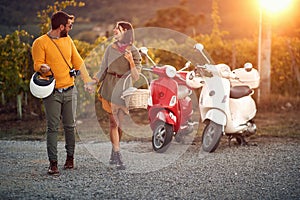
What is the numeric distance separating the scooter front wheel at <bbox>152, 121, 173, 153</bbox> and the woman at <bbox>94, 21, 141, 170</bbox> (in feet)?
3.45

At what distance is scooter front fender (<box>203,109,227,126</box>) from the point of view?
7.54 meters

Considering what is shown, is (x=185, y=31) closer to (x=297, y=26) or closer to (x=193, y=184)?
(x=297, y=26)

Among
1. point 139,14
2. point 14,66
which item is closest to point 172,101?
point 14,66

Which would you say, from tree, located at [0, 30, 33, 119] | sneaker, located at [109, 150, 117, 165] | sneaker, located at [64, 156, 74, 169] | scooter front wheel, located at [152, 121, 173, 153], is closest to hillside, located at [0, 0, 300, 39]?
tree, located at [0, 30, 33, 119]

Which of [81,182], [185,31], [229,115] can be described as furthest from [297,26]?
[81,182]

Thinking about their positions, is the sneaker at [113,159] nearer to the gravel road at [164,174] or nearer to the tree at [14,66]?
the gravel road at [164,174]

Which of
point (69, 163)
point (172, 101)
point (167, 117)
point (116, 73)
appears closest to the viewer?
point (69, 163)

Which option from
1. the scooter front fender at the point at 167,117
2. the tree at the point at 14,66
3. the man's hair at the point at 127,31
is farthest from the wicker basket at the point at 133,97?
the tree at the point at 14,66

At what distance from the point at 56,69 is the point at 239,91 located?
2.83 metres

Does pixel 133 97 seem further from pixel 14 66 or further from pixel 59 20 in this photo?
pixel 14 66

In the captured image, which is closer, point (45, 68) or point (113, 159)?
point (45, 68)

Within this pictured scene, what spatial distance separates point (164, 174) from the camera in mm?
6121

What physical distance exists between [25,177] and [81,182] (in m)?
0.63

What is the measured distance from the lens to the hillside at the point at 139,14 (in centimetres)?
1637
